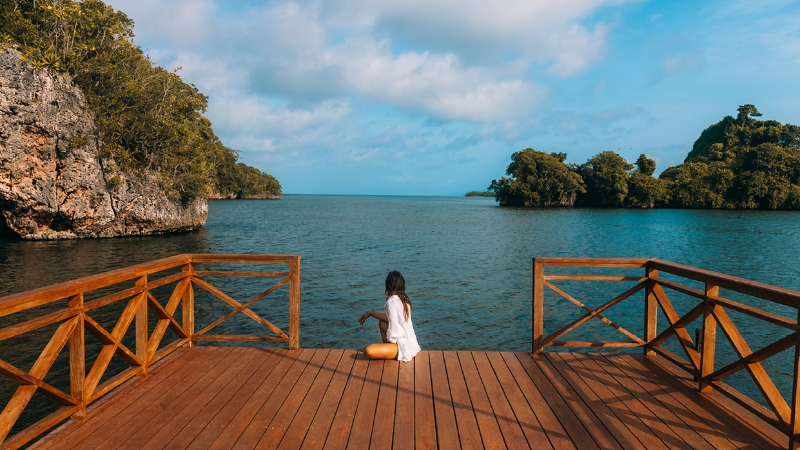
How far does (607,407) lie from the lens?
422 centimetres

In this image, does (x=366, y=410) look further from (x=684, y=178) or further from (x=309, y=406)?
(x=684, y=178)

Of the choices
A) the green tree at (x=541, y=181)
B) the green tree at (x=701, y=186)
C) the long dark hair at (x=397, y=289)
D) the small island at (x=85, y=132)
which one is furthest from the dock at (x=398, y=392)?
the green tree at (x=701, y=186)

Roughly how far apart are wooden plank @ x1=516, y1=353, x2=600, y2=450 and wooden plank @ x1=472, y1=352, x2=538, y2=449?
1.38 feet

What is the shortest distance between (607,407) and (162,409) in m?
4.32

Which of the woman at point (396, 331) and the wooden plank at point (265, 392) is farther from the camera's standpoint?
the woman at point (396, 331)

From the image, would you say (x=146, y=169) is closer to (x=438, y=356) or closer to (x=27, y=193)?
(x=27, y=193)

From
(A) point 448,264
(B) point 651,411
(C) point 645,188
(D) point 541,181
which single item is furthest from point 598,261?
(C) point 645,188

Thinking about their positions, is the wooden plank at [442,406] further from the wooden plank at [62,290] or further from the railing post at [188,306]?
the railing post at [188,306]

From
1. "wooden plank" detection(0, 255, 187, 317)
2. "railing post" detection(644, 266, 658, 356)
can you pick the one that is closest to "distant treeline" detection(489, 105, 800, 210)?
"railing post" detection(644, 266, 658, 356)

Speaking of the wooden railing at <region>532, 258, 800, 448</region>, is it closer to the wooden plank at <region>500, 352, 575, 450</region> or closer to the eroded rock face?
the wooden plank at <region>500, 352, 575, 450</region>

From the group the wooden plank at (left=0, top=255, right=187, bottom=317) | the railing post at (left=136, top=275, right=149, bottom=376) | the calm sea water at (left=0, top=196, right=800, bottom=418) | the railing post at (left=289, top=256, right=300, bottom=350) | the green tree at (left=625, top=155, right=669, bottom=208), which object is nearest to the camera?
the wooden plank at (left=0, top=255, right=187, bottom=317)

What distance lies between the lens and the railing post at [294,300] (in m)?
5.80

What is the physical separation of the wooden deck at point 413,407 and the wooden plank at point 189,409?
0.04 ft

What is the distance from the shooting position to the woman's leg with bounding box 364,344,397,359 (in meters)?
5.46
